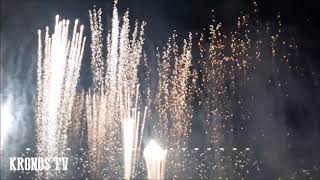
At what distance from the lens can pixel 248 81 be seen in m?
5.42

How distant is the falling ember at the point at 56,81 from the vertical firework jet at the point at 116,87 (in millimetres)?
230

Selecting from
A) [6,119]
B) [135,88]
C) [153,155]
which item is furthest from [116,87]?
[6,119]

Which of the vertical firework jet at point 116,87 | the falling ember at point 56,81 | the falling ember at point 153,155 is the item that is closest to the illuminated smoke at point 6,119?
the falling ember at point 56,81

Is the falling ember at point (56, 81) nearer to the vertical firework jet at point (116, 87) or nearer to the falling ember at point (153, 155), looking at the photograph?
the vertical firework jet at point (116, 87)

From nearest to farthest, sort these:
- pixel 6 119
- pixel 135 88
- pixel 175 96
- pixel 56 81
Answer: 1. pixel 6 119
2. pixel 56 81
3. pixel 135 88
4. pixel 175 96

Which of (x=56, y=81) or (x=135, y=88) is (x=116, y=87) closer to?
(x=135, y=88)

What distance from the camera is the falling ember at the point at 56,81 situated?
4406 mm

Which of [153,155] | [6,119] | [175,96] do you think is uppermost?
[175,96]

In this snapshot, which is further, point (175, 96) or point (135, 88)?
point (175, 96)

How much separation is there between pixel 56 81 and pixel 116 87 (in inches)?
28.4

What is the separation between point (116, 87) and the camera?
16.4ft

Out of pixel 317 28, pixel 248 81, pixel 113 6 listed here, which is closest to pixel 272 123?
pixel 248 81

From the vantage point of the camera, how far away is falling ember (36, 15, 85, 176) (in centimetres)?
441

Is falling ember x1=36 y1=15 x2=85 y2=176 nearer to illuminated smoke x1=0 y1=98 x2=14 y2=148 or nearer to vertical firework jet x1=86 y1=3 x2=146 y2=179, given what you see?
vertical firework jet x1=86 y1=3 x2=146 y2=179
